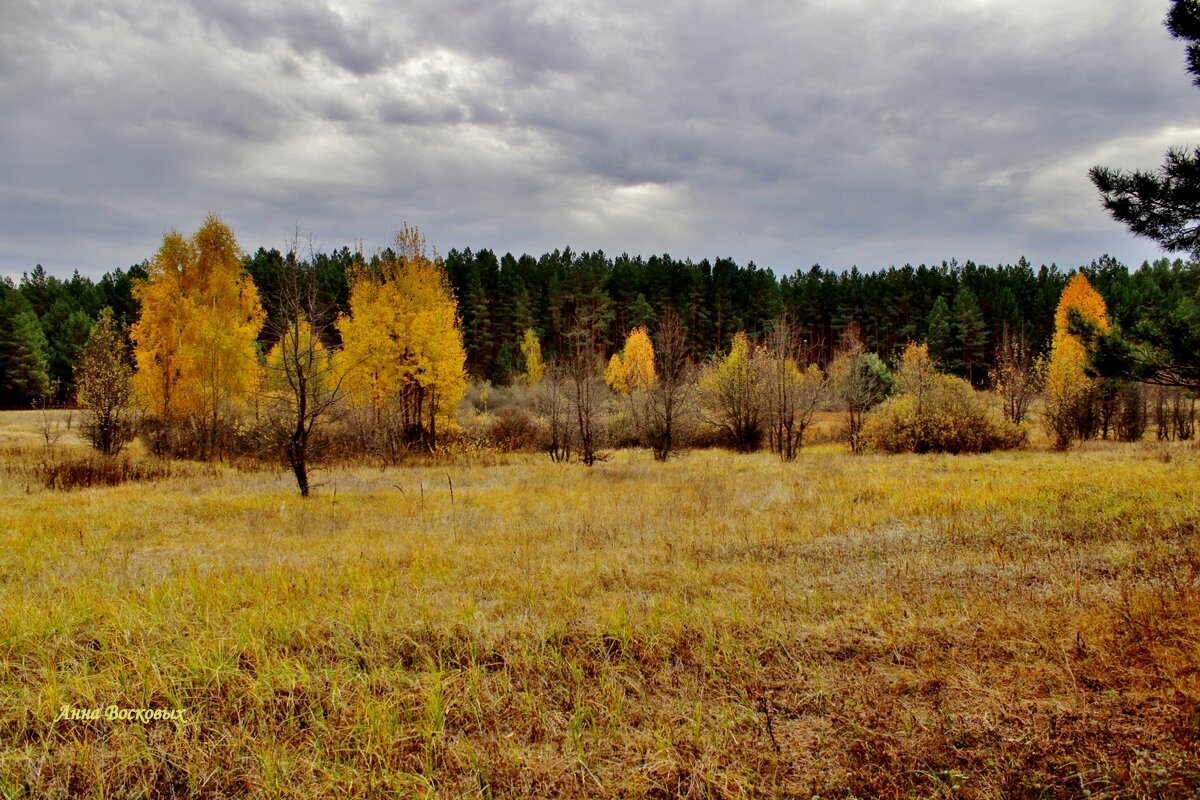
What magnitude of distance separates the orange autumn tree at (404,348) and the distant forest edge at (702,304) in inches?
1058

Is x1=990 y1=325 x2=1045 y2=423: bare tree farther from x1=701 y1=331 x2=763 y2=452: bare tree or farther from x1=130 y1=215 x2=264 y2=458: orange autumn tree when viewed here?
x1=130 y1=215 x2=264 y2=458: orange autumn tree

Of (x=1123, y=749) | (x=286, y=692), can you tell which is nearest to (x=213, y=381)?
(x=286, y=692)

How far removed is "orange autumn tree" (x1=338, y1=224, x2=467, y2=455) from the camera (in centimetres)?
2245

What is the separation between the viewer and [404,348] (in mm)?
22766

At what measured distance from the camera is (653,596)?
18.4 ft

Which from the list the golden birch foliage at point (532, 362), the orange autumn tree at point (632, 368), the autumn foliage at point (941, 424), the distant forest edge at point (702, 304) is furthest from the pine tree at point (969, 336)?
the golden birch foliage at point (532, 362)

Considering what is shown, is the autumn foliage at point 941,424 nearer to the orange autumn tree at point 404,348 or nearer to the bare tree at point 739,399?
the bare tree at point 739,399

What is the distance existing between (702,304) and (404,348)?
1936 inches

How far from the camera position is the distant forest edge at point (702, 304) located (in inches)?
2297

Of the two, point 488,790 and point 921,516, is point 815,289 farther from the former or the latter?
point 488,790

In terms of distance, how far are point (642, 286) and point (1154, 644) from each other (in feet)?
223

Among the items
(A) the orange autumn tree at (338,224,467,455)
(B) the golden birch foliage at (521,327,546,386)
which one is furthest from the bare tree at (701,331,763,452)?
(B) the golden birch foliage at (521,327,546,386)

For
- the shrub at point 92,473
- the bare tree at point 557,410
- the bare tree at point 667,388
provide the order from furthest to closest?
1. the bare tree at point 557,410
2. the bare tree at point 667,388
3. the shrub at point 92,473

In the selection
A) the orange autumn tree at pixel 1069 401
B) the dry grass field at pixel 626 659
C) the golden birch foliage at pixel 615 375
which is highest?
the golden birch foliage at pixel 615 375
